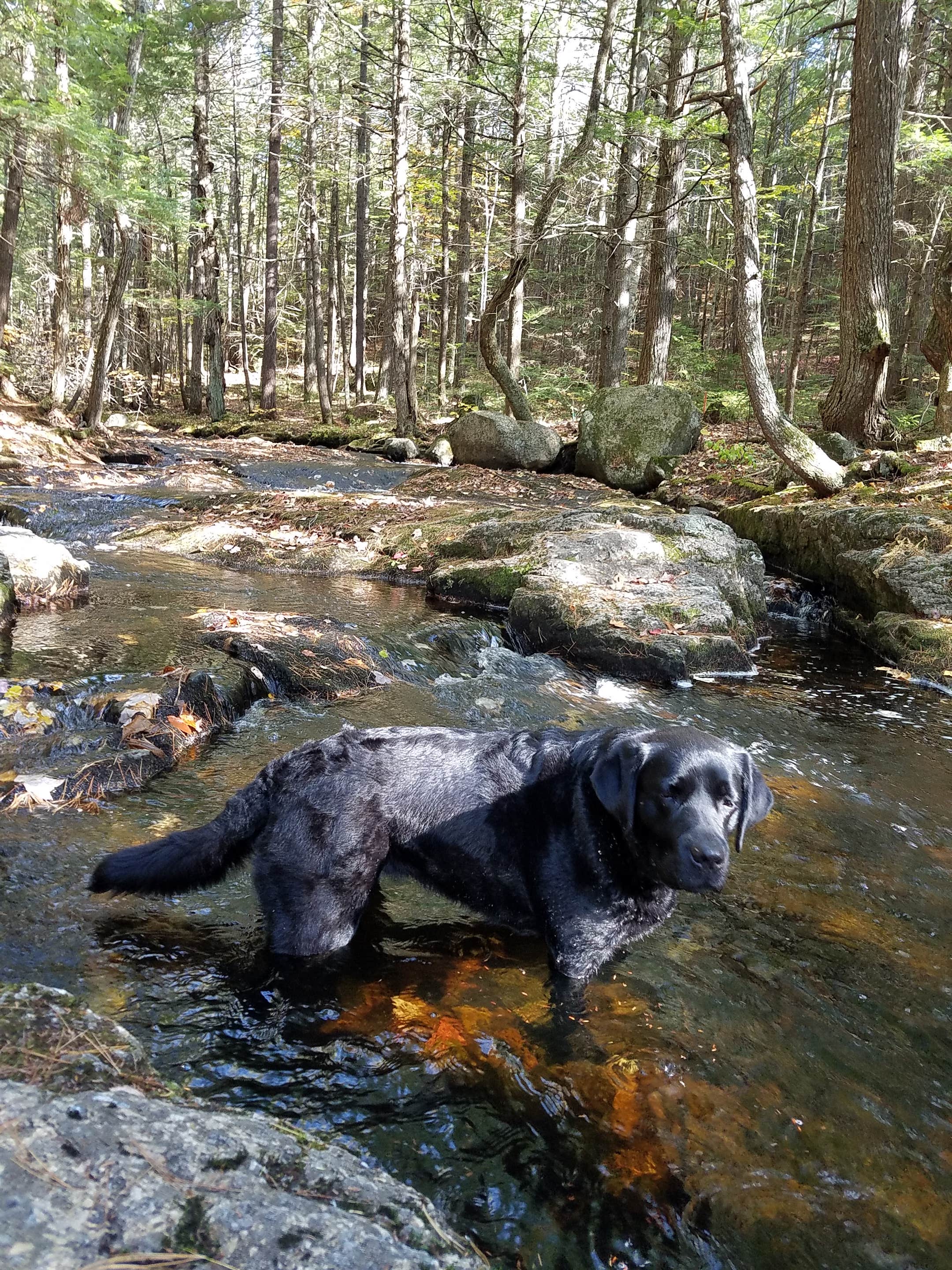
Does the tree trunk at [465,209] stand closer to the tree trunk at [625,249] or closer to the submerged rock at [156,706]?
the tree trunk at [625,249]

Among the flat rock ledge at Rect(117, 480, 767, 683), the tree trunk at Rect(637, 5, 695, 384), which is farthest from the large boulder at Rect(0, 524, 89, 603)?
the tree trunk at Rect(637, 5, 695, 384)

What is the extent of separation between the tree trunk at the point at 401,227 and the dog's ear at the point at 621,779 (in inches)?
860

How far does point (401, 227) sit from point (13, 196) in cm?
1162

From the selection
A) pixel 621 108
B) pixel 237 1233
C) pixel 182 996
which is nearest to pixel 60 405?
pixel 621 108

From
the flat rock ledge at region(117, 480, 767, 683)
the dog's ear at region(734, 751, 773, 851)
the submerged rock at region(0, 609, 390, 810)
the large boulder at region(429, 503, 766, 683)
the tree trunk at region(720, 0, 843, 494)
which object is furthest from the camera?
the tree trunk at region(720, 0, 843, 494)

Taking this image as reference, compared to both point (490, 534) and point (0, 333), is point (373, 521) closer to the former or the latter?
point (490, 534)

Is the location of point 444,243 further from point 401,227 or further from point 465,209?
point 401,227

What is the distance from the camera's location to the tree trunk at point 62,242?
682 inches

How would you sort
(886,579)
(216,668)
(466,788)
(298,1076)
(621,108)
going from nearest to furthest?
(298,1076) < (466,788) < (216,668) < (886,579) < (621,108)

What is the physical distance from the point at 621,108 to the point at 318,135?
11.4 meters

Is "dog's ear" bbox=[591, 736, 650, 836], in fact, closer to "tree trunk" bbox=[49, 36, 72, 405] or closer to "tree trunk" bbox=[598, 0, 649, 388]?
"tree trunk" bbox=[598, 0, 649, 388]

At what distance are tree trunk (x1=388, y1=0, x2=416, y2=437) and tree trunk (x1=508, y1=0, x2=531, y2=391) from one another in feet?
8.74

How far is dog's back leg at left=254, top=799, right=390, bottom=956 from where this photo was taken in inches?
129

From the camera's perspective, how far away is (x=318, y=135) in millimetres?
29359
